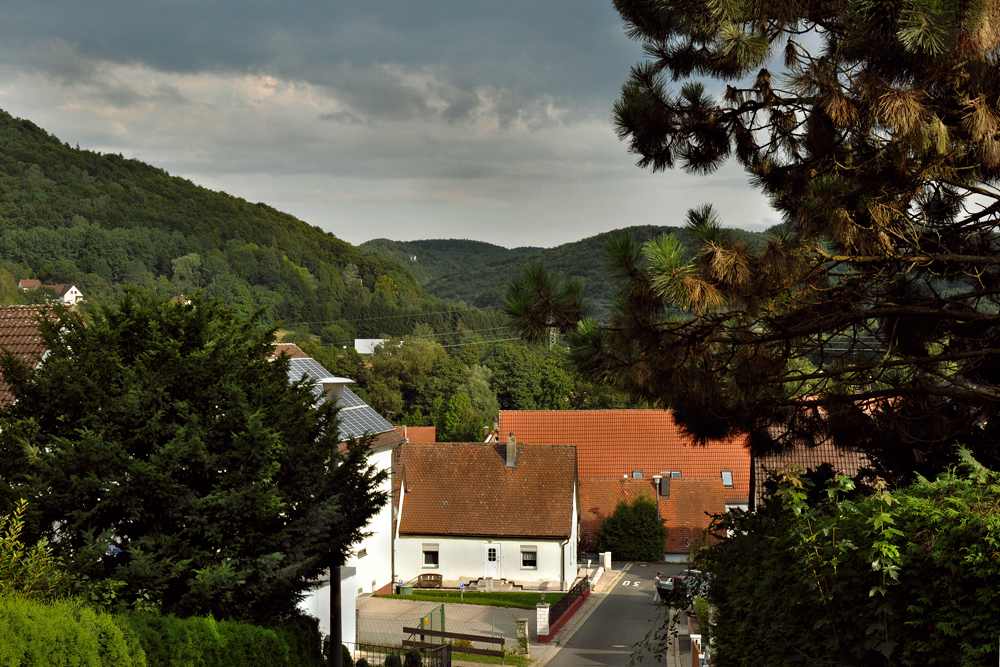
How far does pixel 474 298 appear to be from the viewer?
6850 inches

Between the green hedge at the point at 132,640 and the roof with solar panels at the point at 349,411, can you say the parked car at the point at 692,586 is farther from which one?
the roof with solar panels at the point at 349,411

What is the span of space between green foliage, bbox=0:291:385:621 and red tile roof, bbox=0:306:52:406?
3356 millimetres

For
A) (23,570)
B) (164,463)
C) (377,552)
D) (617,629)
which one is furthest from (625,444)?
(23,570)

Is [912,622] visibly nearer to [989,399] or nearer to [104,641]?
[989,399]

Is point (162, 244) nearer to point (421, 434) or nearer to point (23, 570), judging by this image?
point (421, 434)

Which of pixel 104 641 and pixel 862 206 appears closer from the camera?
pixel 104 641

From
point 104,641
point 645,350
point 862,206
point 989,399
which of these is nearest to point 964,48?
point 862,206

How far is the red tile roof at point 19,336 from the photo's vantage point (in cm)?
1303

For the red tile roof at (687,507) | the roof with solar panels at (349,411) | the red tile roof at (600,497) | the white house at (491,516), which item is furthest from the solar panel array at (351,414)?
the red tile roof at (687,507)

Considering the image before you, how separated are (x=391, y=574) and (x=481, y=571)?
11.8 ft

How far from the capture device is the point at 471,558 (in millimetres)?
34375

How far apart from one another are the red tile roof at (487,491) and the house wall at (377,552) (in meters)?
1.63

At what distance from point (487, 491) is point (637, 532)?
8327 mm

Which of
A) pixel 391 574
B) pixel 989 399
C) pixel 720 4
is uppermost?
pixel 720 4
